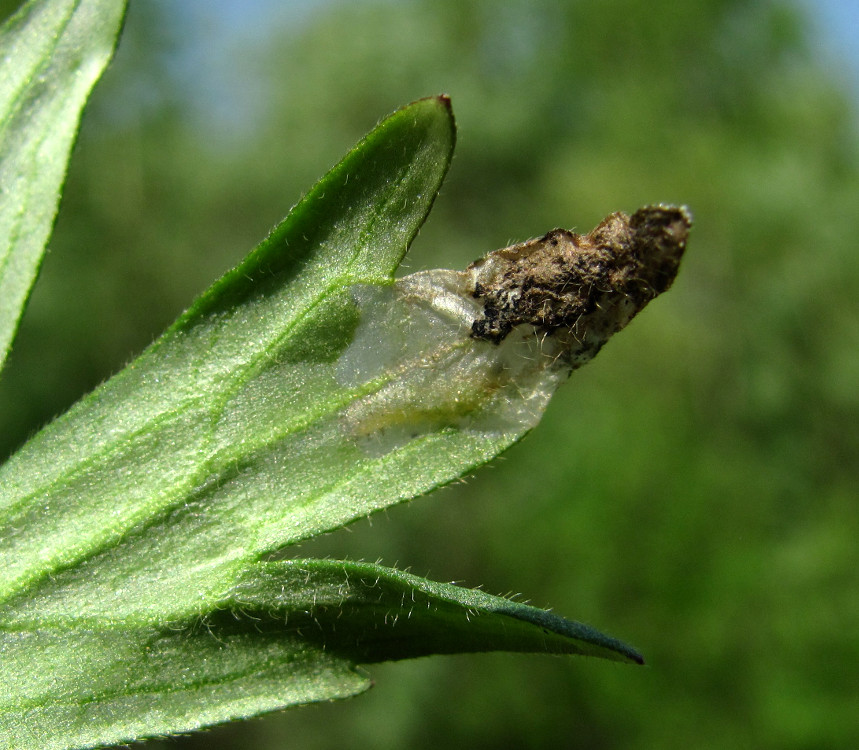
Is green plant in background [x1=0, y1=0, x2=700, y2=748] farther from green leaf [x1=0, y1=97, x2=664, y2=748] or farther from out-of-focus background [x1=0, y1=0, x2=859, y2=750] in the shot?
out-of-focus background [x1=0, y1=0, x2=859, y2=750]

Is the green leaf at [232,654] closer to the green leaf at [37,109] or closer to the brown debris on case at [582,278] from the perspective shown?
the brown debris on case at [582,278]

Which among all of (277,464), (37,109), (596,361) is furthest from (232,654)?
(596,361)

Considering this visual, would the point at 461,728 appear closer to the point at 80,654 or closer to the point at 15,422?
the point at 15,422

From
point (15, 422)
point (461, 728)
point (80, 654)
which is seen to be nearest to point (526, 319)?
point (80, 654)

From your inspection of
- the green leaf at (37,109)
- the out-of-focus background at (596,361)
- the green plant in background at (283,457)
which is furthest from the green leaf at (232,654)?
the out-of-focus background at (596,361)

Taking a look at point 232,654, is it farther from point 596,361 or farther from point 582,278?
point 596,361
